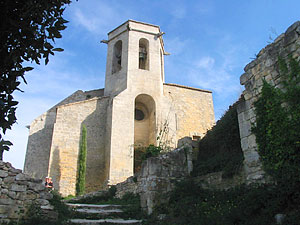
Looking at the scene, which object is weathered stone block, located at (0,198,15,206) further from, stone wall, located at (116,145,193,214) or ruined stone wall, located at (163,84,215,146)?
ruined stone wall, located at (163,84,215,146)

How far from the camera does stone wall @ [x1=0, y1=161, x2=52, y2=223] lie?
655 centimetres

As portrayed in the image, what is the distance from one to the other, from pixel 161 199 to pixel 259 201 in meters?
3.28

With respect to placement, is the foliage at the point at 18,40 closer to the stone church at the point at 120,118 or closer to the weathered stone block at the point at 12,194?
the weathered stone block at the point at 12,194

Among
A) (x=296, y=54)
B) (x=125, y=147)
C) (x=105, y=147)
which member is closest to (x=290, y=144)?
(x=296, y=54)

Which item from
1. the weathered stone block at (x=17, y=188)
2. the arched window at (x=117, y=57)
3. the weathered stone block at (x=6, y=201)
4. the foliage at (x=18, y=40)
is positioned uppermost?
the arched window at (x=117, y=57)

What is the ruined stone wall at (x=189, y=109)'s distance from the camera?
19.2 metres

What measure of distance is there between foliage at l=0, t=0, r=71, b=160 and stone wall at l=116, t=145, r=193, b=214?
5.88 meters

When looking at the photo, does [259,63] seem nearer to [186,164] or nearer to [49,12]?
[186,164]

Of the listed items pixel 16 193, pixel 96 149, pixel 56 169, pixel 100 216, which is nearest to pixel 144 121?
pixel 96 149

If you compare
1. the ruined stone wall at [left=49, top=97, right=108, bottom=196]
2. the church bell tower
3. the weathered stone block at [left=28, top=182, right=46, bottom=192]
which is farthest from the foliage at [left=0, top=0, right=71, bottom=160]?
the ruined stone wall at [left=49, top=97, right=108, bottom=196]

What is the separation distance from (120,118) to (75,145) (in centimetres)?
311

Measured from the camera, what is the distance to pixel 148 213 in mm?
7922

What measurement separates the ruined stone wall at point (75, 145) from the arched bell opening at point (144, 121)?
223cm

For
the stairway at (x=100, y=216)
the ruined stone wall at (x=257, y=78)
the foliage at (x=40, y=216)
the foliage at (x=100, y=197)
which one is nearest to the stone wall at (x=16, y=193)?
the foliage at (x=40, y=216)
